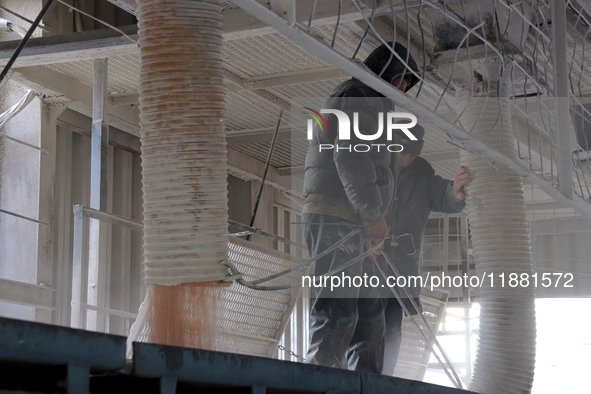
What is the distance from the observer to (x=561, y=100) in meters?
3.34

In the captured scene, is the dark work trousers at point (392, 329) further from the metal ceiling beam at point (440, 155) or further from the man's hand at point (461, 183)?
the metal ceiling beam at point (440, 155)

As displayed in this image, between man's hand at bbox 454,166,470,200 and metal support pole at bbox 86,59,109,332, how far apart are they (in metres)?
2.08

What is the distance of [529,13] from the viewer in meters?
3.91

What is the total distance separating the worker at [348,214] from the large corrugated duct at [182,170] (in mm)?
936

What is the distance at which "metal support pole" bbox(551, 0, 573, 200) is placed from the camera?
10.9ft

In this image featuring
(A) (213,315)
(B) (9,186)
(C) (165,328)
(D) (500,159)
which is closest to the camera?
(C) (165,328)

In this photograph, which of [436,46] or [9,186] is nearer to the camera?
[436,46]

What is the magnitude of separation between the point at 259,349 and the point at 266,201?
9.98 ft

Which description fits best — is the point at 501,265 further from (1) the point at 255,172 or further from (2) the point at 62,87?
(1) the point at 255,172

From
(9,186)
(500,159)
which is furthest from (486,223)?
(9,186)

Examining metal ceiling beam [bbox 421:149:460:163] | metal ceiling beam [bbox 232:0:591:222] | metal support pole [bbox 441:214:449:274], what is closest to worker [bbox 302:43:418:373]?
metal ceiling beam [bbox 232:0:591:222]

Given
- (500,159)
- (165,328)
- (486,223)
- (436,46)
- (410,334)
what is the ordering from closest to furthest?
(165,328) → (500,159) → (486,223) → (436,46) → (410,334)

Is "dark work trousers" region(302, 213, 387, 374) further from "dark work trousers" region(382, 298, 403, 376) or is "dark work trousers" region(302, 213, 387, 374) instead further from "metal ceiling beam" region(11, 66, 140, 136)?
"metal ceiling beam" region(11, 66, 140, 136)

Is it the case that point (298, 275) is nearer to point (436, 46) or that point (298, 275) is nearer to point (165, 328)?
point (436, 46)
